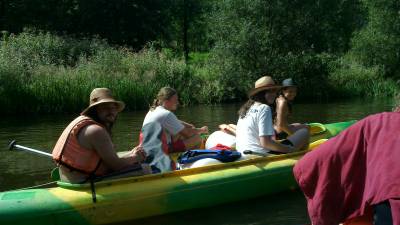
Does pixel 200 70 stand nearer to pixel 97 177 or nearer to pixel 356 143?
pixel 97 177

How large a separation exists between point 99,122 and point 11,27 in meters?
26.3

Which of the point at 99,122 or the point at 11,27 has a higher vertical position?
the point at 11,27

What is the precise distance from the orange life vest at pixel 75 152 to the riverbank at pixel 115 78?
37.3ft

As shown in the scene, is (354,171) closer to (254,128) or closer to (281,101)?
(254,128)

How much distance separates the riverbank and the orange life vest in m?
11.4

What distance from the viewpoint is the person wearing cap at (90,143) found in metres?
4.86

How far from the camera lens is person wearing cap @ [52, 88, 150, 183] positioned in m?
4.86

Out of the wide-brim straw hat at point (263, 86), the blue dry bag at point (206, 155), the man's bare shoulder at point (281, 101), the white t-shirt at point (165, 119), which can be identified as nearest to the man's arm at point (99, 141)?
the white t-shirt at point (165, 119)

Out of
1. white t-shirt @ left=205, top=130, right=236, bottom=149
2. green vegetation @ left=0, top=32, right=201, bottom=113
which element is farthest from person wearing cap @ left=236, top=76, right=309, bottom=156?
green vegetation @ left=0, top=32, right=201, bottom=113

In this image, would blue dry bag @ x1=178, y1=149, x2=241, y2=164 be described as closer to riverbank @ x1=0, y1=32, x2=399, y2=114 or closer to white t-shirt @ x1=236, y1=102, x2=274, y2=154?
white t-shirt @ x1=236, y1=102, x2=274, y2=154

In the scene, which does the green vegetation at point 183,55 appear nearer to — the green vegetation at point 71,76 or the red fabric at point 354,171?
the green vegetation at point 71,76

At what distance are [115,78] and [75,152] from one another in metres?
12.6

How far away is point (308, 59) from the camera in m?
23.2

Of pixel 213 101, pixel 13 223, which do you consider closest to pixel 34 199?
pixel 13 223
